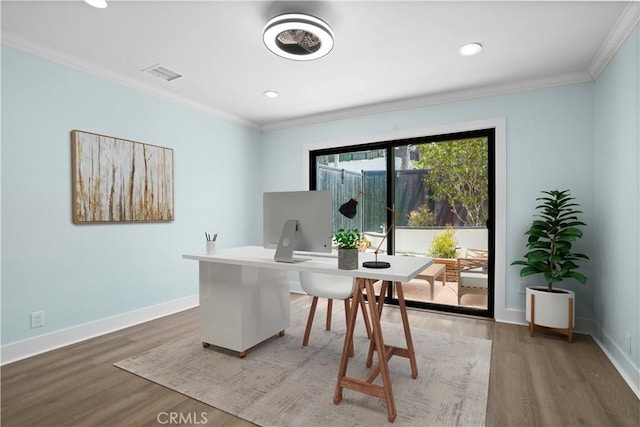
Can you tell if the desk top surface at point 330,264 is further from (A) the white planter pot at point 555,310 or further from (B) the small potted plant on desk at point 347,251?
(A) the white planter pot at point 555,310

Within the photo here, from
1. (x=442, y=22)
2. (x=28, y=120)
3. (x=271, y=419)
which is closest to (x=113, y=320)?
(x=28, y=120)

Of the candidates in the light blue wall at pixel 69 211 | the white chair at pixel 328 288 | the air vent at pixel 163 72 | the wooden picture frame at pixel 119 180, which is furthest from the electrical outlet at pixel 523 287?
the air vent at pixel 163 72

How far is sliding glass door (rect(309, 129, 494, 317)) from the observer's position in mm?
3586

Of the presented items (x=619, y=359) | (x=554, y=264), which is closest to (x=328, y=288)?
(x=554, y=264)

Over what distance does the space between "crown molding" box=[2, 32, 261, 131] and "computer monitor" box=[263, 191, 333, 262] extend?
6.68 feet

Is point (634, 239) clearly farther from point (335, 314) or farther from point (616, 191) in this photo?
point (335, 314)

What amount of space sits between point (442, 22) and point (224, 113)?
2910 mm

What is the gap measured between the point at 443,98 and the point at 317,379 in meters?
3.10

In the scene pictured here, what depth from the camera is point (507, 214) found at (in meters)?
3.36

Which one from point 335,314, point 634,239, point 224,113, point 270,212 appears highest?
point 224,113

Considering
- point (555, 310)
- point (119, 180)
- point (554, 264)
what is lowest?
point (555, 310)

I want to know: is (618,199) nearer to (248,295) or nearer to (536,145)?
(536,145)

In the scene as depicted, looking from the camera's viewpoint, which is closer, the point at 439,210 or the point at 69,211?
the point at 69,211

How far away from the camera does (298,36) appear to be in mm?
2336
